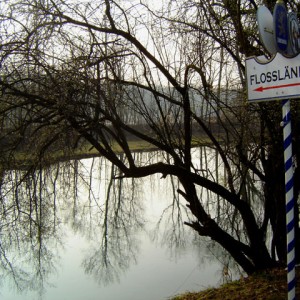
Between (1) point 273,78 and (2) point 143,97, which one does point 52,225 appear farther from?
(1) point 273,78

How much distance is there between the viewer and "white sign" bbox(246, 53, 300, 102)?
2.72 metres

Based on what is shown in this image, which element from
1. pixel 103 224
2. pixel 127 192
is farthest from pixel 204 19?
pixel 127 192

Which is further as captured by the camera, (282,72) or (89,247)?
(89,247)

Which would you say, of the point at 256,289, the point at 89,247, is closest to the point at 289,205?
the point at 256,289

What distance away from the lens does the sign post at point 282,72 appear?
2.75m

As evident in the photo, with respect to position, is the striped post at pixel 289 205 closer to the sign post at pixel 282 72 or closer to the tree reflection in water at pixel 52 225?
the sign post at pixel 282 72

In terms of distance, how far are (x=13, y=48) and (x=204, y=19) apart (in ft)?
7.97

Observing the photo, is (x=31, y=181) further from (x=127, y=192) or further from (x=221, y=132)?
(x=127, y=192)

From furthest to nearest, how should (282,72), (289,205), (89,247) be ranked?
(89,247) < (289,205) < (282,72)

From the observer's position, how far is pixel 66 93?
4.20 meters

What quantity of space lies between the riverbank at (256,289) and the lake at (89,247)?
50.7 inches

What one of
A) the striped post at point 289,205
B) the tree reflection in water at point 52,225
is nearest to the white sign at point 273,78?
the striped post at point 289,205

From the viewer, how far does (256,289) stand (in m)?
4.46

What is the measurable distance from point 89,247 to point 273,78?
256 inches
